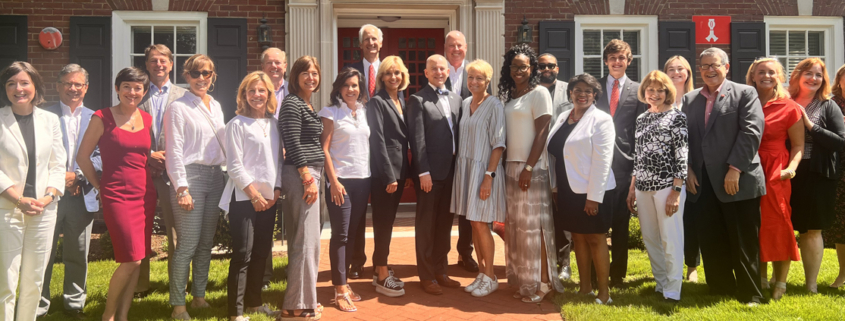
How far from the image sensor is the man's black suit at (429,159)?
15.0 feet

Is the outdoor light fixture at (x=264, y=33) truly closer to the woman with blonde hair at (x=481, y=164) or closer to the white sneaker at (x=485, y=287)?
the woman with blonde hair at (x=481, y=164)

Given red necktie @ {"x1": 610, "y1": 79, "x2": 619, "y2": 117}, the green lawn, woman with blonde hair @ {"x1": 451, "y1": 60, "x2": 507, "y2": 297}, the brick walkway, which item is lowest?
the brick walkway

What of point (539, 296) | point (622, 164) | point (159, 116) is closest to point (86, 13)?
point (159, 116)

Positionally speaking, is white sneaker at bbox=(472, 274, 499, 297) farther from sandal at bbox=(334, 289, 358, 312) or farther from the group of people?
sandal at bbox=(334, 289, 358, 312)

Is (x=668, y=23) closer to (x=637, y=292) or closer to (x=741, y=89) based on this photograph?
(x=741, y=89)

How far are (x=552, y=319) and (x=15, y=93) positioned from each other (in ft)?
11.6

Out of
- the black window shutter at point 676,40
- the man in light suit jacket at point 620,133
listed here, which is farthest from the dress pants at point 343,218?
the black window shutter at point 676,40

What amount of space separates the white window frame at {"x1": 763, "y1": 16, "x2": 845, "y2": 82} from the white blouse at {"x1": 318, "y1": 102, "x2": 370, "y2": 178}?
6.92 m

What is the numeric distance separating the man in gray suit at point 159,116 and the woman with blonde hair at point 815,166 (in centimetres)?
457

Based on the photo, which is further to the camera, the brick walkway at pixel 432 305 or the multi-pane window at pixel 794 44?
the multi-pane window at pixel 794 44

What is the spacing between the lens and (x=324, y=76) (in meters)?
7.87

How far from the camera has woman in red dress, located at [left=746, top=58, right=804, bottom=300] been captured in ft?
14.4

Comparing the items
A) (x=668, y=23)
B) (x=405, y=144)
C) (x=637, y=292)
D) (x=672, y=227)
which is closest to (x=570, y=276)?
(x=637, y=292)

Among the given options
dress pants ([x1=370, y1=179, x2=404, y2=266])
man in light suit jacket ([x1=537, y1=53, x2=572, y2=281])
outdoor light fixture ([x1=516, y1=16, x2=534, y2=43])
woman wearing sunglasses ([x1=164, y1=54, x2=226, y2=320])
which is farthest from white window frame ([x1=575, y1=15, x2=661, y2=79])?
woman wearing sunglasses ([x1=164, y1=54, x2=226, y2=320])
